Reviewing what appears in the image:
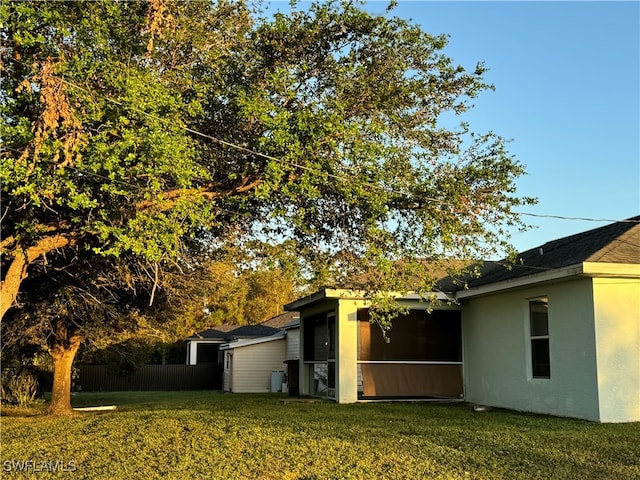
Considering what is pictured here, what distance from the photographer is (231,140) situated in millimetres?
9586

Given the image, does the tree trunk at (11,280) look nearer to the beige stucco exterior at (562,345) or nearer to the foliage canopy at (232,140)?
the foliage canopy at (232,140)

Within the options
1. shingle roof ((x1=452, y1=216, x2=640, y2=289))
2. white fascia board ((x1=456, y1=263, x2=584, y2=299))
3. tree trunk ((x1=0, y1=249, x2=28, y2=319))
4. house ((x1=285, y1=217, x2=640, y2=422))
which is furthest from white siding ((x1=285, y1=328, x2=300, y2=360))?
tree trunk ((x1=0, y1=249, x2=28, y2=319))

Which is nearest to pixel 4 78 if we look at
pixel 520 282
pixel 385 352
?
pixel 520 282

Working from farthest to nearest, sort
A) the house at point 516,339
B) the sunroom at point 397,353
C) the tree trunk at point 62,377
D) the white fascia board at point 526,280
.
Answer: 1. the sunroom at point 397,353
2. the tree trunk at point 62,377
3. the white fascia board at point 526,280
4. the house at point 516,339

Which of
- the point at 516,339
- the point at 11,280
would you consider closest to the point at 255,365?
the point at 516,339

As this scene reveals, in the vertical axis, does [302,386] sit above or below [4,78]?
below

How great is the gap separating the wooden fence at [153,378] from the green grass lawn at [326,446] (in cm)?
1498

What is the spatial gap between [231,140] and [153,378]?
→ 67.2 ft

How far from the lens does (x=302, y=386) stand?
1942cm

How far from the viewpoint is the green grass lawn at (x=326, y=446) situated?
6.84 m

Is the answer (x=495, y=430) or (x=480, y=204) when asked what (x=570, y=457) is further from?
(x=480, y=204)

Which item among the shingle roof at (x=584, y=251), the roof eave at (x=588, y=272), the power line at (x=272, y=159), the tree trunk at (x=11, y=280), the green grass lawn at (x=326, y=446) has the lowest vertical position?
the green grass lawn at (x=326, y=446)

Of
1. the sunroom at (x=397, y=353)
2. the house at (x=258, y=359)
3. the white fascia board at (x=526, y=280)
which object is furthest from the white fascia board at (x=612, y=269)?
the house at (x=258, y=359)

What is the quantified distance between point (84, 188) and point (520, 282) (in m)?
8.90
